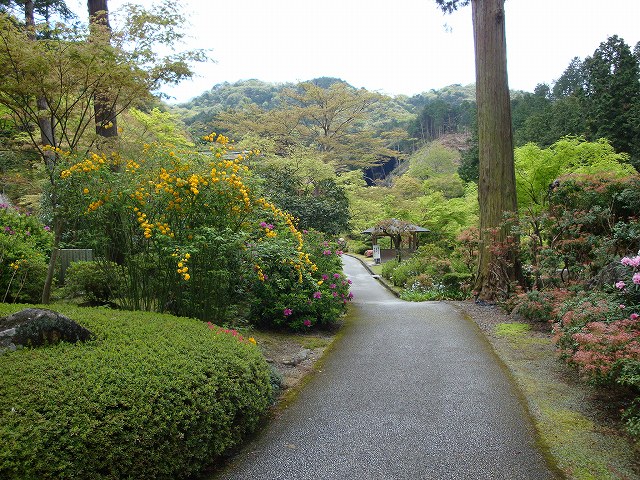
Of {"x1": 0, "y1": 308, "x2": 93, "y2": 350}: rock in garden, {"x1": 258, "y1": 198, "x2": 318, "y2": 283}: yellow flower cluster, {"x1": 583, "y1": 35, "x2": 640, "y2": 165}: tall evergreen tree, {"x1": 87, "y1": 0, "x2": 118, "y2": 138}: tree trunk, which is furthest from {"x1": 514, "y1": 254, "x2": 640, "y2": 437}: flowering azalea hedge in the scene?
{"x1": 583, "y1": 35, "x2": 640, "y2": 165}: tall evergreen tree

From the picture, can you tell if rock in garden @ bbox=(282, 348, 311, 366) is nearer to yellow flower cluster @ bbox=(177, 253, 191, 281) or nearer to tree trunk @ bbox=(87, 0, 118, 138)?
yellow flower cluster @ bbox=(177, 253, 191, 281)

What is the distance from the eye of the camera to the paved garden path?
2893 millimetres

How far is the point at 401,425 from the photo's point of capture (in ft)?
11.5

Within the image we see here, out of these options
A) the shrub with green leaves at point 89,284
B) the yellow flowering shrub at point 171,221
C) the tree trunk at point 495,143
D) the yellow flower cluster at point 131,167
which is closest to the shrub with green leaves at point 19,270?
the shrub with green leaves at point 89,284

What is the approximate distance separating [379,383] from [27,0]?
47.0 ft

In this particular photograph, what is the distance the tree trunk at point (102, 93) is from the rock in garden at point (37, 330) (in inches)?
108

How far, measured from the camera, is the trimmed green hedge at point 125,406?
2232mm

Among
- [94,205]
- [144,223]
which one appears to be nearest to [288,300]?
[144,223]

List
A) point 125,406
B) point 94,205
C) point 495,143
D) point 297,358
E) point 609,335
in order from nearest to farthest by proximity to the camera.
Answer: point 125,406 → point 609,335 → point 94,205 → point 297,358 → point 495,143

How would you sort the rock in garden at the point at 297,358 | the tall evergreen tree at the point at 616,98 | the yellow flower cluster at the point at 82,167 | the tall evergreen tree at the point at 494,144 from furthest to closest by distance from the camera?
1. the tall evergreen tree at the point at 616,98
2. the tall evergreen tree at the point at 494,144
3. the rock in garden at the point at 297,358
4. the yellow flower cluster at the point at 82,167

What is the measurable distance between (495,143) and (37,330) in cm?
859

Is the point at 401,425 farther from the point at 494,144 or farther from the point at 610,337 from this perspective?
the point at 494,144

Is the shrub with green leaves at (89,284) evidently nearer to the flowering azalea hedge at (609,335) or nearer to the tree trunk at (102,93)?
the tree trunk at (102,93)

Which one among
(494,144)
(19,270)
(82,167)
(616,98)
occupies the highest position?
(616,98)
